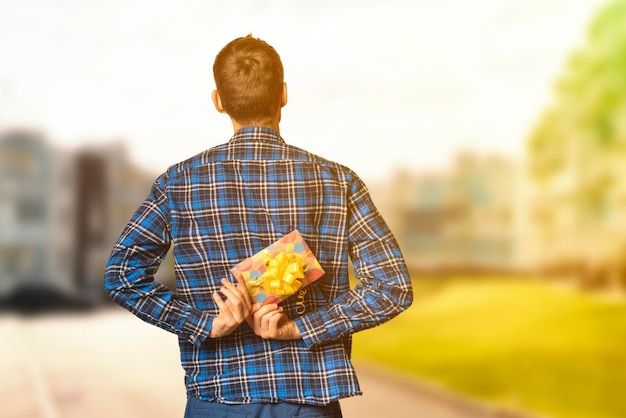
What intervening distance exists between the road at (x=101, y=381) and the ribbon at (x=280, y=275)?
12.9 ft

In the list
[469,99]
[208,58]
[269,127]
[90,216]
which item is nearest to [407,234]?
[469,99]

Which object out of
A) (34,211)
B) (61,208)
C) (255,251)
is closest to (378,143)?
(61,208)

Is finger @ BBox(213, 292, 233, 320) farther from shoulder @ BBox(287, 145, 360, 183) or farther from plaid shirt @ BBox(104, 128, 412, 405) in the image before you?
shoulder @ BBox(287, 145, 360, 183)

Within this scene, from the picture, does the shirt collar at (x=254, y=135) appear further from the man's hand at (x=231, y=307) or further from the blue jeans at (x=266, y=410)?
the blue jeans at (x=266, y=410)

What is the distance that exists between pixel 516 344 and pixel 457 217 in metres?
0.87

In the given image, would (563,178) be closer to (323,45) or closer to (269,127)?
(323,45)

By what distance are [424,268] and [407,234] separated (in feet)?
0.80

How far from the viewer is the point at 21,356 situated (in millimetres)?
5414

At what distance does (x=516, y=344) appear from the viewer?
523 cm

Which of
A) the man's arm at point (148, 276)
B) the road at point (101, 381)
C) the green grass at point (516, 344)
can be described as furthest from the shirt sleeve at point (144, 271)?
the green grass at point (516, 344)

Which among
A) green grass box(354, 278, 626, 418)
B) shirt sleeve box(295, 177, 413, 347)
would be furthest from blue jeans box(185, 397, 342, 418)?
green grass box(354, 278, 626, 418)

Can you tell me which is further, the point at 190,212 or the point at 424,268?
the point at 424,268

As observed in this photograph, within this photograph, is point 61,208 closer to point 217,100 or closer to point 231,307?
point 217,100

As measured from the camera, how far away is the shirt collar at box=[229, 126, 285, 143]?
1403 mm
